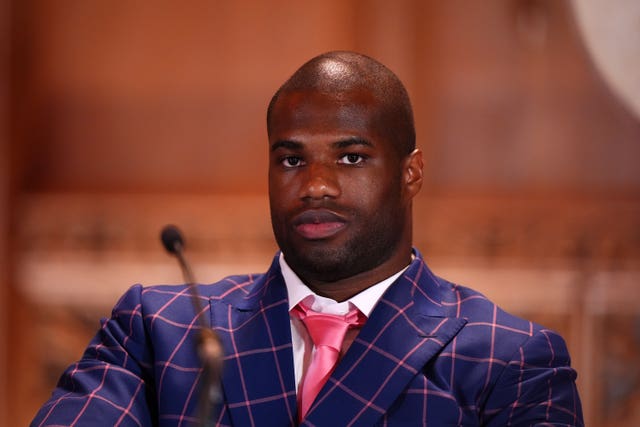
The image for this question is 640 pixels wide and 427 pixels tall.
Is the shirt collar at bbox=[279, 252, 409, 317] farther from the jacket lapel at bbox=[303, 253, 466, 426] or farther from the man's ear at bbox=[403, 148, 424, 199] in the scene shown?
the man's ear at bbox=[403, 148, 424, 199]

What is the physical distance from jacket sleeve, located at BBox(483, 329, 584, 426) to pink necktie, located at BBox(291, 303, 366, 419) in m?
0.24

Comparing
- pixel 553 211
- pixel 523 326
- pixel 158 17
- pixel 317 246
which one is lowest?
pixel 553 211

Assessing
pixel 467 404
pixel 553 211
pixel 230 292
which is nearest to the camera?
pixel 467 404

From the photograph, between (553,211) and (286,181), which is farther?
(553,211)

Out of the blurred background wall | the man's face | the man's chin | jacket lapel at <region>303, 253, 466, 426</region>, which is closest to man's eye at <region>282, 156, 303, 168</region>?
the man's face

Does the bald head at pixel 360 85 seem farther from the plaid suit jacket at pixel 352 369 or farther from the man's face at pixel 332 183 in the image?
the plaid suit jacket at pixel 352 369

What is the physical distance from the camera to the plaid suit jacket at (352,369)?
149 cm

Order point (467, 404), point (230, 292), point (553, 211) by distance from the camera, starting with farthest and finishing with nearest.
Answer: point (553, 211) → point (230, 292) → point (467, 404)

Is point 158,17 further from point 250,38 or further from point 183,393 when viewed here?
point 183,393

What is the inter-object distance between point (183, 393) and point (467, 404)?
41 cm

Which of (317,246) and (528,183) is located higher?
(317,246)

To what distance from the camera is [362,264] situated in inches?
62.7

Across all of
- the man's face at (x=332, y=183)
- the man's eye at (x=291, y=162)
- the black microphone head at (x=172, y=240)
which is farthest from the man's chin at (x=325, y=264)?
the black microphone head at (x=172, y=240)

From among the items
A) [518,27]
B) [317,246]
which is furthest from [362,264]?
[518,27]
